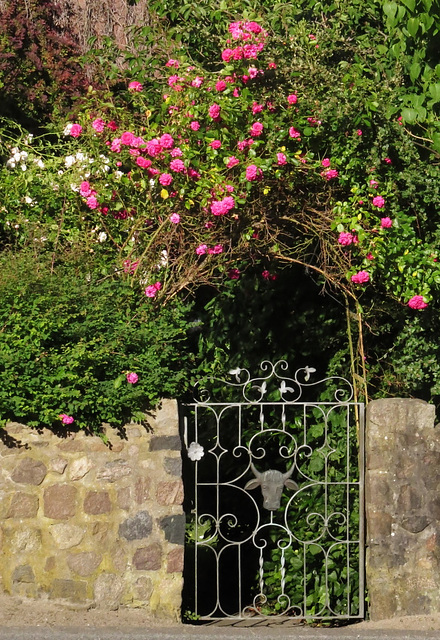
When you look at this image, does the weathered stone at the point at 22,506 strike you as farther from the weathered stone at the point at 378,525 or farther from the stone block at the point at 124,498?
the weathered stone at the point at 378,525

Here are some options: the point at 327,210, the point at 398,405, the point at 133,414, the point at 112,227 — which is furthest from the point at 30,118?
the point at 398,405

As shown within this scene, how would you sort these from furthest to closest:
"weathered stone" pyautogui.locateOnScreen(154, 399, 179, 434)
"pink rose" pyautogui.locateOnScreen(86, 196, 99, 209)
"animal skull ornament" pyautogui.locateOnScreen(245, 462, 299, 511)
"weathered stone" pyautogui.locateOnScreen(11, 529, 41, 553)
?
"pink rose" pyautogui.locateOnScreen(86, 196, 99, 209) → "animal skull ornament" pyautogui.locateOnScreen(245, 462, 299, 511) → "weathered stone" pyautogui.locateOnScreen(154, 399, 179, 434) → "weathered stone" pyautogui.locateOnScreen(11, 529, 41, 553)

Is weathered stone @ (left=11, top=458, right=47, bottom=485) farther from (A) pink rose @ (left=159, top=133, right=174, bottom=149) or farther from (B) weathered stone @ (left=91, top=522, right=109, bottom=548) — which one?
(A) pink rose @ (left=159, top=133, right=174, bottom=149)

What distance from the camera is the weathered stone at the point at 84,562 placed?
5.31 m

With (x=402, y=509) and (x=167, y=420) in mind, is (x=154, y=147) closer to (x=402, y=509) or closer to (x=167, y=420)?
(x=167, y=420)

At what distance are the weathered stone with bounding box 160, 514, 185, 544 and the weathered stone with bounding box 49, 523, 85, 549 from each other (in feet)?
1.48

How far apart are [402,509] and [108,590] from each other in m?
1.73

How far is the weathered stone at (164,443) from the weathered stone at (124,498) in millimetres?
268

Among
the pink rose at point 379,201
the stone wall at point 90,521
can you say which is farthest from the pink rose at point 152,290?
the pink rose at point 379,201

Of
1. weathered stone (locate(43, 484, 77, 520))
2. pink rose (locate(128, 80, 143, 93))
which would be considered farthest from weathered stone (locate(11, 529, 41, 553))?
pink rose (locate(128, 80, 143, 93))

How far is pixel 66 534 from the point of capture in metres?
5.33

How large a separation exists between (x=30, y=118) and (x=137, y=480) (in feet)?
12.0

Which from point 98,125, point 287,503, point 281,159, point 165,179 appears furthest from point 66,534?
point 98,125

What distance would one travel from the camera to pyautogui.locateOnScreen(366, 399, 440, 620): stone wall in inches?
218
